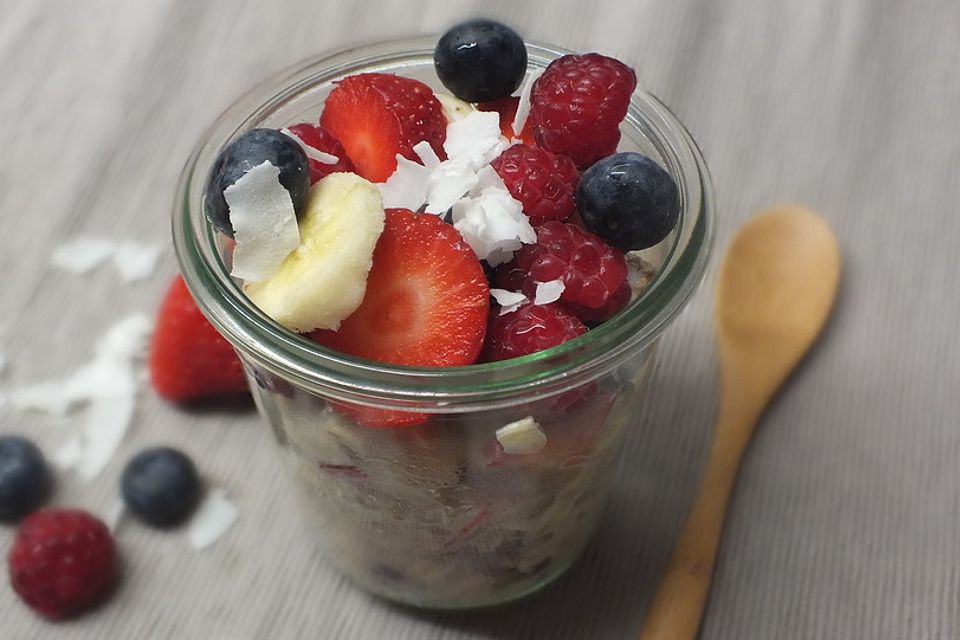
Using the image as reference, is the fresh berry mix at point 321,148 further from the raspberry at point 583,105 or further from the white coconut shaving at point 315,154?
the raspberry at point 583,105

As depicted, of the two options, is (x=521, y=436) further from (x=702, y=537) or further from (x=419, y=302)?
(x=702, y=537)

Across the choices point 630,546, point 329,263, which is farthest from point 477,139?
point 630,546

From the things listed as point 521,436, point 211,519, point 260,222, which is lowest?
point 211,519

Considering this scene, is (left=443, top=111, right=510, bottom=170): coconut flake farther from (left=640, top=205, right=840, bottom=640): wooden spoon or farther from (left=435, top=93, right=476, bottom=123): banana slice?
(left=640, top=205, right=840, bottom=640): wooden spoon

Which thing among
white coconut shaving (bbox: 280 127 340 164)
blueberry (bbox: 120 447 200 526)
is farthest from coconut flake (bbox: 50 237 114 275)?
white coconut shaving (bbox: 280 127 340 164)

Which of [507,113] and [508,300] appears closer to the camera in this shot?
[508,300]

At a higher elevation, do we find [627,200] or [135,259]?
[627,200]

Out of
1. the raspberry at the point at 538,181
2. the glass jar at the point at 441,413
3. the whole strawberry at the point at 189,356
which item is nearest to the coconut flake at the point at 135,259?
the whole strawberry at the point at 189,356
